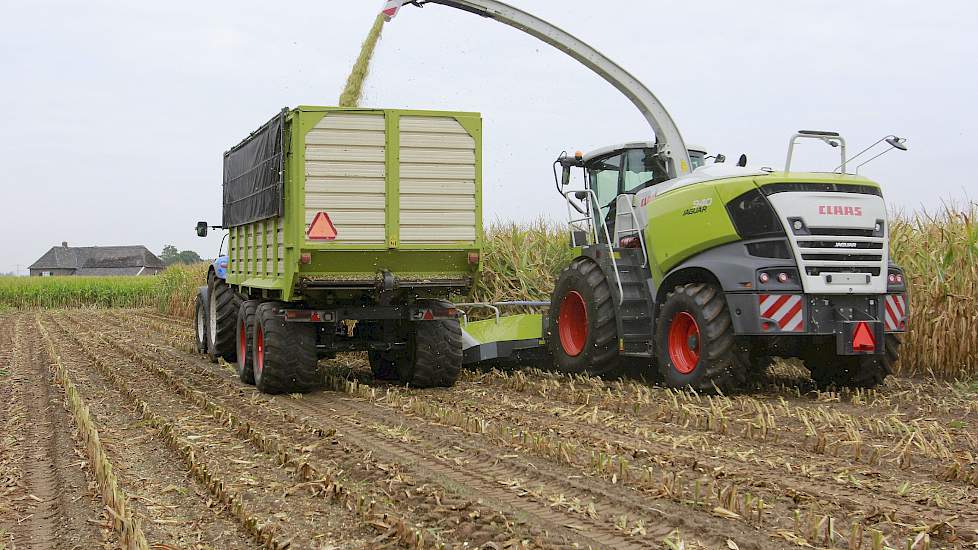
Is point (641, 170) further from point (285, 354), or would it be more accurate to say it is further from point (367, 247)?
point (285, 354)

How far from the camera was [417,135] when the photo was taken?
8.59 m

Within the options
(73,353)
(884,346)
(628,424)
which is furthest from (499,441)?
(73,353)

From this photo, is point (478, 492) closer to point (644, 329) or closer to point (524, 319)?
point (644, 329)

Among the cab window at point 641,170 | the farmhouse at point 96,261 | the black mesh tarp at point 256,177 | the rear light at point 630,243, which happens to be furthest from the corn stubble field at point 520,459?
the farmhouse at point 96,261

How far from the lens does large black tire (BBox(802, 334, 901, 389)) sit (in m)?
7.92

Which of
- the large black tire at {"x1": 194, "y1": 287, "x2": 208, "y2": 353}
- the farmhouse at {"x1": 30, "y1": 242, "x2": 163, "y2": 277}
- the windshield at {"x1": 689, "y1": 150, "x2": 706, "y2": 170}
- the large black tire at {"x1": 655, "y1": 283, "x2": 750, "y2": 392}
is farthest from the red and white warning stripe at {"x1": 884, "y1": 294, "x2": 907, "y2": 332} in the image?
the farmhouse at {"x1": 30, "y1": 242, "x2": 163, "y2": 277}

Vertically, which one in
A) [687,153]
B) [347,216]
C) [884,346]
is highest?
[687,153]

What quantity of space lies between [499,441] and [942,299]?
5.30 metres

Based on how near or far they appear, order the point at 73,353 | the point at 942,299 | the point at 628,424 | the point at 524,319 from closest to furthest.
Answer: the point at 628,424, the point at 942,299, the point at 524,319, the point at 73,353

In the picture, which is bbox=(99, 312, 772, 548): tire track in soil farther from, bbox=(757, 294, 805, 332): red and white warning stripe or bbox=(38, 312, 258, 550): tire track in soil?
bbox=(757, 294, 805, 332): red and white warning stripe

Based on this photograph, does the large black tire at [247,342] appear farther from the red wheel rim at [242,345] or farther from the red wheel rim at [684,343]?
the red wheel rim at [684,343]

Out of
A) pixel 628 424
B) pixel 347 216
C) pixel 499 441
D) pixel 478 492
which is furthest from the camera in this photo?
pixel 347 216

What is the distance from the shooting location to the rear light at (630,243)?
9.15 m

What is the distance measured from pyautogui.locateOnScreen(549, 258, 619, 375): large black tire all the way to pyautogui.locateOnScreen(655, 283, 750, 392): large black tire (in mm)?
850
